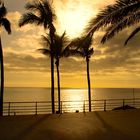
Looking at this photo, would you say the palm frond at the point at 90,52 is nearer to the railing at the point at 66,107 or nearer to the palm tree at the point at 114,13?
the railing at the point at 66,107

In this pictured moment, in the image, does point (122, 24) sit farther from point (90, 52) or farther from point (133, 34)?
point (90, 52)

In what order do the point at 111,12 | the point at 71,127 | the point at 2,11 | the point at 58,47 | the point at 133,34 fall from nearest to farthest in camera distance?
the point at 111,12 < the point at 133,34 < the point at 71,127 < the point at 2,11 < the point at 58,47

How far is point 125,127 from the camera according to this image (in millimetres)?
15203

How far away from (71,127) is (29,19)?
1334 centimetres

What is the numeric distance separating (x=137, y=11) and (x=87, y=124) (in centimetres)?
616

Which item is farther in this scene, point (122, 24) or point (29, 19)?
point (29, 19)

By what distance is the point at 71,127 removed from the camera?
1481cm

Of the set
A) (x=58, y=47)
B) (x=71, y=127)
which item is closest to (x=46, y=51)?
(x=58, y=47)

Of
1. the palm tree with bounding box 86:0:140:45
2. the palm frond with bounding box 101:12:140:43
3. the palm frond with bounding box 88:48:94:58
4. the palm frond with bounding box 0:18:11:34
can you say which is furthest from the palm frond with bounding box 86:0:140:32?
the palm frond with bounding box 88:48:94:58

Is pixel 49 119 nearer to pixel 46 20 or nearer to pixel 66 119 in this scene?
pixel 66 119

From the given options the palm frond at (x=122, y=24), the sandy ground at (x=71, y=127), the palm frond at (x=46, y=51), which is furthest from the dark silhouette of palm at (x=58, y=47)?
the palm frond at (x=122, y=24)

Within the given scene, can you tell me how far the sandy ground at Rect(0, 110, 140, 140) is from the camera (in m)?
12.8

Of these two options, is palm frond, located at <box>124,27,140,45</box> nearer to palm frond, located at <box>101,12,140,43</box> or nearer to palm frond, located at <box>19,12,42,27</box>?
palm frond, located at <box>101,12,140,43</box>

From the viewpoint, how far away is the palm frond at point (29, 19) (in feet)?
84.5
